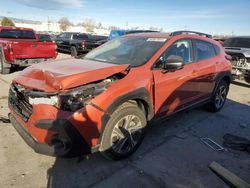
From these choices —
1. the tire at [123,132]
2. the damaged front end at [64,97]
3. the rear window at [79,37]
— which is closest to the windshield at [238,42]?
the tire at [123,132]

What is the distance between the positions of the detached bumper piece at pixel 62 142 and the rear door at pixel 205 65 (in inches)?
112

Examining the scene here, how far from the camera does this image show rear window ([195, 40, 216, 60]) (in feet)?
15.9

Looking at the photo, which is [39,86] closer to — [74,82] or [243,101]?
[74,82]

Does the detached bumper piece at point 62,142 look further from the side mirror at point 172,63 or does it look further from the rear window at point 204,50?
the rear window at point 204,50

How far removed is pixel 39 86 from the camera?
2979 mm

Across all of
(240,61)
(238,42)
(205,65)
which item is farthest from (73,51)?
(205,65)

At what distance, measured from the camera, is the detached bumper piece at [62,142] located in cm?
271

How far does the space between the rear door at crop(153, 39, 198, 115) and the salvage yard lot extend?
59 cm

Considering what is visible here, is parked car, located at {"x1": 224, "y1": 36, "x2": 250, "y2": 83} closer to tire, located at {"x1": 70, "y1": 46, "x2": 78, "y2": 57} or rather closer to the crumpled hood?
the crumpled hood

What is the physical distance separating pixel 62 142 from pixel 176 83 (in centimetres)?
220

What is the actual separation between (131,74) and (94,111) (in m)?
0.85

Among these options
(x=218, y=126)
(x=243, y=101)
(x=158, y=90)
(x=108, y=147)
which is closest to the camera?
(x=108, y=147)

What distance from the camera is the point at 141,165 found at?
3.44 metres

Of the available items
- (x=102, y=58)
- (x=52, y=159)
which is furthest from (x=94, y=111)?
(x=102, y=58)
